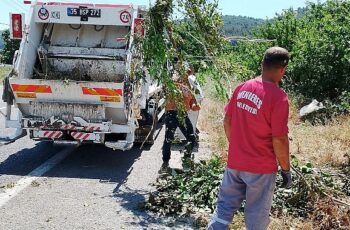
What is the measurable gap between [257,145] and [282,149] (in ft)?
0.67

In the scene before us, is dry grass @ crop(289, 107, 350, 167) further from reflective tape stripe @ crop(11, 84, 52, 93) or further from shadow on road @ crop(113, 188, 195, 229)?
reflective tape stripe @ crop(11, 84, 52, 93)

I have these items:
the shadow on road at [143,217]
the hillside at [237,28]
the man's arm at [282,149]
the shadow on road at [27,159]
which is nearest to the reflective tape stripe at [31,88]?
the shadow on road at [27,159]

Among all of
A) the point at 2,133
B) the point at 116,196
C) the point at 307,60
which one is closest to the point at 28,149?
the point at 2,133

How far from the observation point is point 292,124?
1226 centimetres

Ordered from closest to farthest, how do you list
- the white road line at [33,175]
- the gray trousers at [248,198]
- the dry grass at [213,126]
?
the gray trousers at [248,198] → the white road line at [33,175] → the dry grass at [213,126]

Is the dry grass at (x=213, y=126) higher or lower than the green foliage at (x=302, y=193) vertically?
lower

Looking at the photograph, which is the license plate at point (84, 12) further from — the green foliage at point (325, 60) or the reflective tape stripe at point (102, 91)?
the green foliage at point (325, 60)

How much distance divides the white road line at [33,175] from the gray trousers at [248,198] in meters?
2.81

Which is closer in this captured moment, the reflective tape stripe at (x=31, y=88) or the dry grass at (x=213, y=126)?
the reflective tape stripe at (x=31, y=88)

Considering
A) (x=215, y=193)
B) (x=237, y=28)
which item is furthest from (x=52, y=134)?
(x=237, y=28)

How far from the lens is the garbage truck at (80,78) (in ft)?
24.9

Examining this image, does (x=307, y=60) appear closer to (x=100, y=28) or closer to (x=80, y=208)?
(x=100, y=28)

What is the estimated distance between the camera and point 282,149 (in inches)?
152

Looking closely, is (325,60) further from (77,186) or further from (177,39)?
(77,186)
